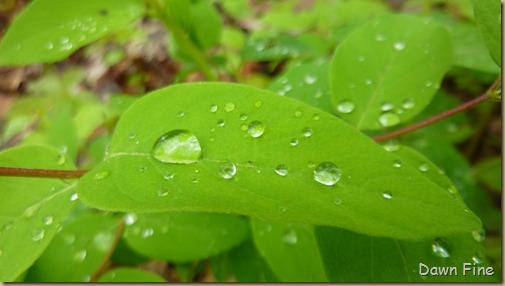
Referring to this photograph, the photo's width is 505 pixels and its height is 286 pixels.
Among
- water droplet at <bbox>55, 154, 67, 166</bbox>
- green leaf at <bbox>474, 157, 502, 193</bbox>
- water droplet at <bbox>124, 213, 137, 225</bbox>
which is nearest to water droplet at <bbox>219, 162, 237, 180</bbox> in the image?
water droplet at <bbox>55, 154, 67, 166</bbox>

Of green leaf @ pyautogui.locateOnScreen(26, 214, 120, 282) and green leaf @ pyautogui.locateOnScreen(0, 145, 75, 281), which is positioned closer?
green leaf @ pyautogui.locateOnScreen(0, 145, 75, 281)

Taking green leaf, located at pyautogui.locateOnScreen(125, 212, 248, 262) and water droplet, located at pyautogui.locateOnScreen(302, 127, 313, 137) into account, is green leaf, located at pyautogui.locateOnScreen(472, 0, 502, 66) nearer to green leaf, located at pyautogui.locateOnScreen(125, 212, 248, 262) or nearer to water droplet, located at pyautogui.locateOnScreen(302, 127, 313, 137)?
water droplet, located at pyautogui.locateOnScreen(302, 127, 313, 137)

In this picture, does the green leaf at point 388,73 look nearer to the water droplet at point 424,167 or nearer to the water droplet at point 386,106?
the water droplet at point 386,106

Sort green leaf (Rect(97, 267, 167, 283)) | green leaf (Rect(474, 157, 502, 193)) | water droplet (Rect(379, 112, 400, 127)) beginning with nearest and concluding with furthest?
1. water droplet (Rect(379, 112, 400, 127))
2. green leaf (Rect(97, 267, 167, 283))
3. green leaf (Rect(474, 157, 502, 193))

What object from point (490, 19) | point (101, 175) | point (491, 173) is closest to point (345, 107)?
point (490, 19)

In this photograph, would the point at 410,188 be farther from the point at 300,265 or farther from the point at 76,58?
the point at 76,58

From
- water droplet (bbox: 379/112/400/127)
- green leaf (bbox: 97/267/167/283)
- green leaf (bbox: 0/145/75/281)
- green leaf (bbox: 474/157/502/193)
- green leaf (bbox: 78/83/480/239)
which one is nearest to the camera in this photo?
green leaf (bbox: 78/83/480/239)

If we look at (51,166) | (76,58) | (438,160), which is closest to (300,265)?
(51,166)

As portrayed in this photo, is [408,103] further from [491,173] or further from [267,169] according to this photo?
[491,173]
